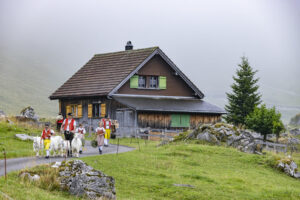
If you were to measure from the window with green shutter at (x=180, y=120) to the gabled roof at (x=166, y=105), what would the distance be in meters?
0.92

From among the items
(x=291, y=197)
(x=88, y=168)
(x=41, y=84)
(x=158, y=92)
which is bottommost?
(x=291, y=197)

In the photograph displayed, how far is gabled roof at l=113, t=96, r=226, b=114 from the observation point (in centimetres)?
4244

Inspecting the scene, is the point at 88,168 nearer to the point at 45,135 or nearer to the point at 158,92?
the point at 45,135

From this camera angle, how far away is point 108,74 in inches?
1897

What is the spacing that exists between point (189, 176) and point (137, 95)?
2707 cm

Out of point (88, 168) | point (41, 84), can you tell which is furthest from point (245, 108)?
point (41, 84)

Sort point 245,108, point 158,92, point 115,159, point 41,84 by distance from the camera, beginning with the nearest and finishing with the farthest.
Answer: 1. point 115,159
2. point 158,92
3. point 245,108
4. point 41,84

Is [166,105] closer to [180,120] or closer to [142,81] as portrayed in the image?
[180,120]

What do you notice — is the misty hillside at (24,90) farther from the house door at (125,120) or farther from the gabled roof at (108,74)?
the house door at (125,120)

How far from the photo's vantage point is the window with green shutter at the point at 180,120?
44812 millimetres

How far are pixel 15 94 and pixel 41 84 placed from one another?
3423 centimetres

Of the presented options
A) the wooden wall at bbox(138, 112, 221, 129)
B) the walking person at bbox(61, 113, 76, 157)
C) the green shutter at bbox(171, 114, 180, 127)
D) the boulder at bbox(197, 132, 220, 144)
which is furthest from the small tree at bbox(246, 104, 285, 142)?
the walking person at bbox(61, 113, 76, 157)

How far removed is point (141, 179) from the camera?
1850 cm

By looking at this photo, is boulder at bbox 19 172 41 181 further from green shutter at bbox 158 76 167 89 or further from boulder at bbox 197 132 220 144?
green shutter at bbox 158 76 167 89
